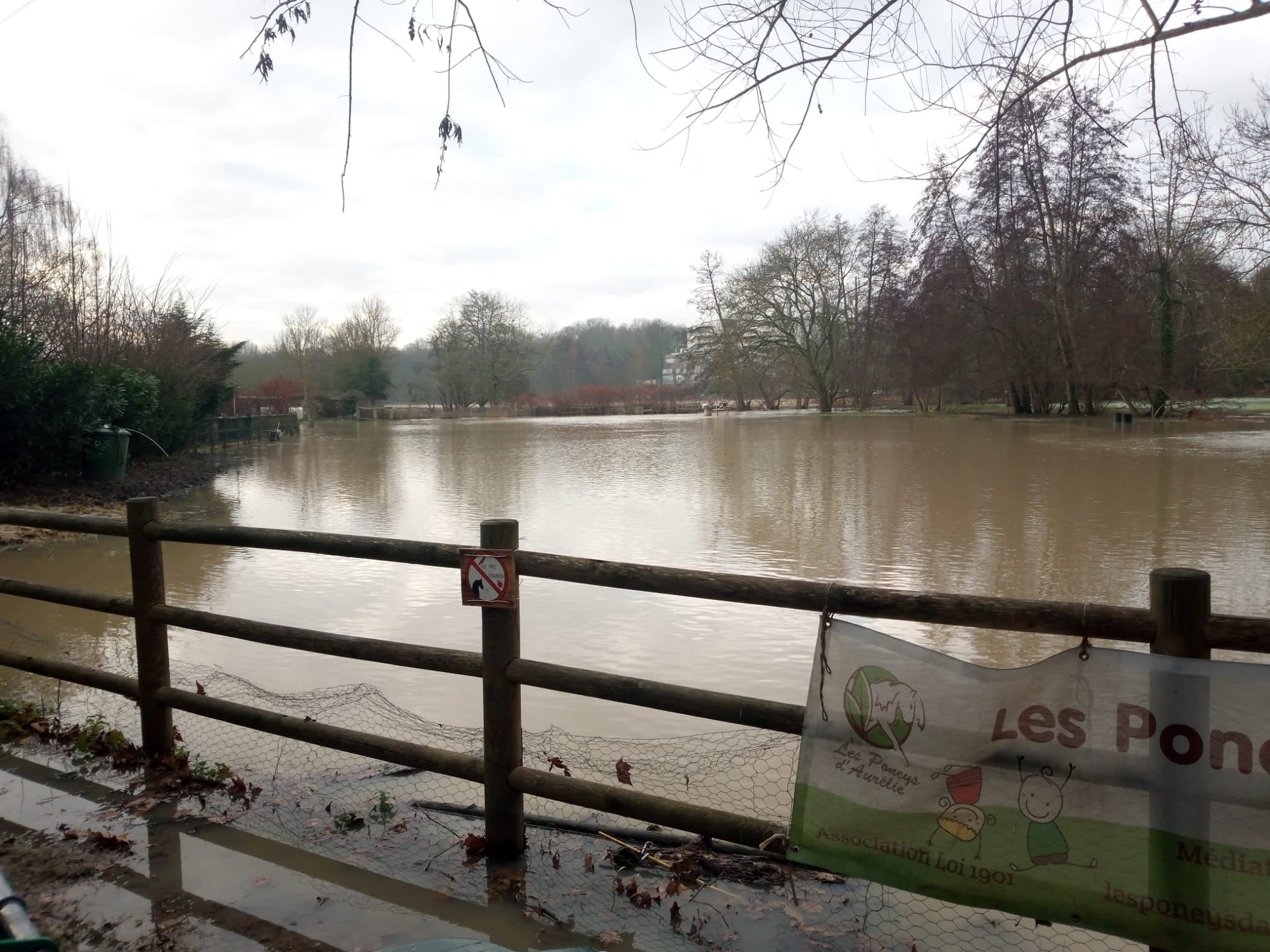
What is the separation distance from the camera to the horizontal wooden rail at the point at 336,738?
11.2ft

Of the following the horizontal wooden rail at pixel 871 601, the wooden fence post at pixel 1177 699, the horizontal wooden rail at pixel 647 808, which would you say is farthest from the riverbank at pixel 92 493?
the wooden fence post at pixel 1177 699

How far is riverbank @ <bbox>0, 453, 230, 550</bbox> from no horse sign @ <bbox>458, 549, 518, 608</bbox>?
348 inches

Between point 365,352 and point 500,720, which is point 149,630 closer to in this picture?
point 500,720

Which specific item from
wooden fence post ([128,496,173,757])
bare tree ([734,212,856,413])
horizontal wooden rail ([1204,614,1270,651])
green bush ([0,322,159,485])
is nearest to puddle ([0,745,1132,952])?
wooden fence post ([128,496,173,757])

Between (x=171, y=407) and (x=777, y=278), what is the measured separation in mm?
44910

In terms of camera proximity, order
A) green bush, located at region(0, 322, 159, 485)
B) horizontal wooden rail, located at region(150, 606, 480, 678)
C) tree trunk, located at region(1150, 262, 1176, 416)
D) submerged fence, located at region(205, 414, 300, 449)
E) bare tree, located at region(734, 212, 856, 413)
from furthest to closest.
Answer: bare tree, located at region(734, 212, 856, 413) < tree trunk, located at region(1150, 262, 1176, 416) < submerged fence, located at region(205, 414, 300, 449) < green bush, located at region(0, 322, 159, 485) < horizontal wooden rail, located at region(150, 606, 480, 678)

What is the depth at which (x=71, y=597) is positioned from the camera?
14.9 feet

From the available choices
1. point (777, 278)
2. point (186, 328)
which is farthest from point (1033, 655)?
point (777, 278)

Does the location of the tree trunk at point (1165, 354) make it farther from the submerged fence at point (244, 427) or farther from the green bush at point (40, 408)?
the green bush at point (40, 408)

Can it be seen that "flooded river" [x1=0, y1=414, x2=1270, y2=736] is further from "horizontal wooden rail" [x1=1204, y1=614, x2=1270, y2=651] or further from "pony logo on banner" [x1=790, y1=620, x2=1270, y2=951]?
"horizontal wooden rail" [x1=1204, y1=614, x2=1270, y2=651]

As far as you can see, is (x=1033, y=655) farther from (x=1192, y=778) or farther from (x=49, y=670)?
(x=49, y=670)

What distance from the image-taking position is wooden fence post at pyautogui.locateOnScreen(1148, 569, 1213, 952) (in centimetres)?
221

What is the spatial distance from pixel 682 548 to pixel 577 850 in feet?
27.7

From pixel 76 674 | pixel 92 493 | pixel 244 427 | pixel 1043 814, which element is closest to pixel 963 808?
pixel 1043 814
